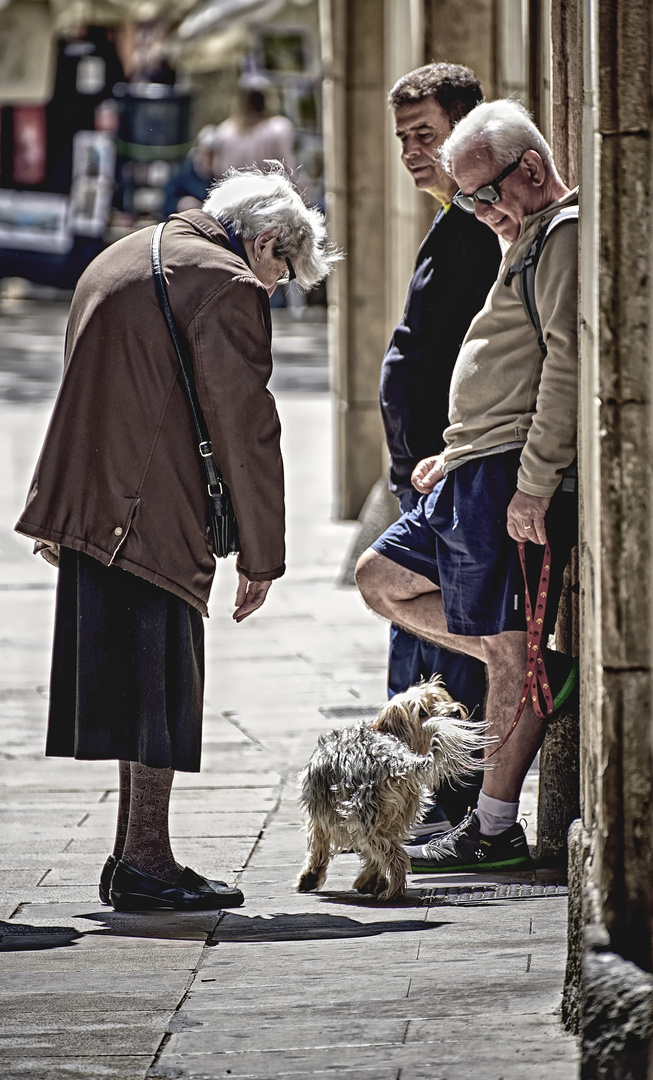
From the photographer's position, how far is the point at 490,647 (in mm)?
4520

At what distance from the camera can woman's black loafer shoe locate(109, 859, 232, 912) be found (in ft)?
14.6

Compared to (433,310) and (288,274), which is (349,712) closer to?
(433,310)

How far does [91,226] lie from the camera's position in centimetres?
2497

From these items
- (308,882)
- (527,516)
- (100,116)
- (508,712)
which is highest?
(100,116)

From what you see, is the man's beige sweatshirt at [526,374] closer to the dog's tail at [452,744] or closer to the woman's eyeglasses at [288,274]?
the woman's eyeglasses at [288,274]

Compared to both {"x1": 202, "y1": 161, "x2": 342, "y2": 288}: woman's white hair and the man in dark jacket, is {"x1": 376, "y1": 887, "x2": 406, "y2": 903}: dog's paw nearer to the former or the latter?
the man in dark jacket

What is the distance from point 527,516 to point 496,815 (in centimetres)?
87

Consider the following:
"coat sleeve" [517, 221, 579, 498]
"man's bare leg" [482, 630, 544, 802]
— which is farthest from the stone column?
"man's bare leg" [482, 630, 544, 802]

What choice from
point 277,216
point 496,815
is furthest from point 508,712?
point 277,216

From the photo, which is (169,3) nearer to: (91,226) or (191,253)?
(91,226)

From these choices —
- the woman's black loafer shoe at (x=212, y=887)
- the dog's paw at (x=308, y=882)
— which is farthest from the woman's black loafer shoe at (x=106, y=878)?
the dog's paw at (x=308, y=882)

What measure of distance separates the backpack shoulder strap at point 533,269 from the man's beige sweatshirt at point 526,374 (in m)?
0.02

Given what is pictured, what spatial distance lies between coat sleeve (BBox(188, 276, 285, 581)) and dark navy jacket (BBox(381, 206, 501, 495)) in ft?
2.30

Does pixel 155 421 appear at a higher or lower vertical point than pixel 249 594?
higher
